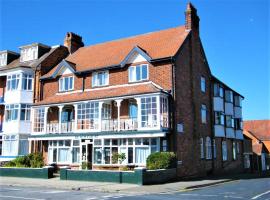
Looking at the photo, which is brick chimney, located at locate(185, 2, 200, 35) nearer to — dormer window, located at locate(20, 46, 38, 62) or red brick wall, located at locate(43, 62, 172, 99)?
red brick wall, located at locate(43, 62, 172, 99)

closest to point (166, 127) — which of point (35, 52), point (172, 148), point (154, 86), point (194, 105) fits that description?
point (172, 148)

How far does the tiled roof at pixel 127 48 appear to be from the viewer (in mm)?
28891

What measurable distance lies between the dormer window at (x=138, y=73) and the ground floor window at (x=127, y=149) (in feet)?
16.7

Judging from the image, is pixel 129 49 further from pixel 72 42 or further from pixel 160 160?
pixel 160 160

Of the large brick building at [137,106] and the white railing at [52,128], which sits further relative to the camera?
the white railing at [52,128]

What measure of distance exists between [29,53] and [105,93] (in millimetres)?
13533

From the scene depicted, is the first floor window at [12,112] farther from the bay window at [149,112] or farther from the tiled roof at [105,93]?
Result: the bay window at [149,112]

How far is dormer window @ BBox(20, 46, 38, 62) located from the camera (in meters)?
37.2

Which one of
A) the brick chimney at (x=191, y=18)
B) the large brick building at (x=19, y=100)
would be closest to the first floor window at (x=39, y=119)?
the large brick building at (x=19, y=100)

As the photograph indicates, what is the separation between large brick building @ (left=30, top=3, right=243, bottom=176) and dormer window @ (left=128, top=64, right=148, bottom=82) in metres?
0.08

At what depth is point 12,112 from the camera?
34031mm

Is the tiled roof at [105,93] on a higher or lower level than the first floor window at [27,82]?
lower

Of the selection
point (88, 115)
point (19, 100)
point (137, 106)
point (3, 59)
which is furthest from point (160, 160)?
point (3, 59)

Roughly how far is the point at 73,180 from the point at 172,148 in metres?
7.37
